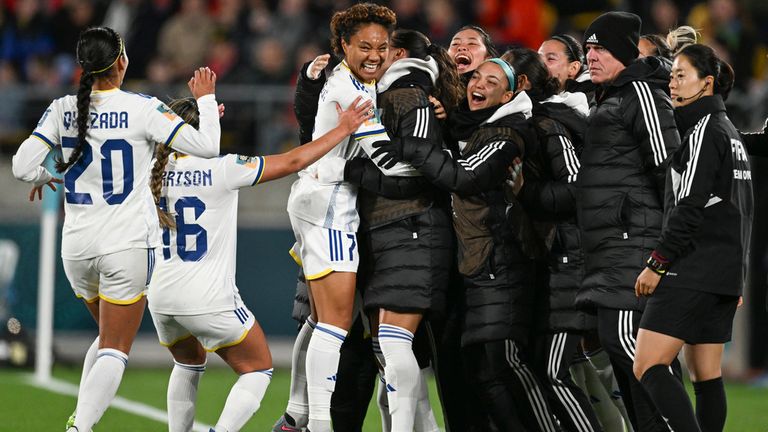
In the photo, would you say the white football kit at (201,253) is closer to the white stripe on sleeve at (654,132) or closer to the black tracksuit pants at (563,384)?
the black tracksuit pants at (563,384)

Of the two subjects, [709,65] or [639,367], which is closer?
[639,367]

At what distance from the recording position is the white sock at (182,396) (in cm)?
633

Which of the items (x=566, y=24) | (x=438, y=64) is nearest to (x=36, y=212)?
(x=566, y=24)

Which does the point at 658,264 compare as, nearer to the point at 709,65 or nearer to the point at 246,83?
the point at 709,65

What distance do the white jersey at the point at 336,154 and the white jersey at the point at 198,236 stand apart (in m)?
0.35

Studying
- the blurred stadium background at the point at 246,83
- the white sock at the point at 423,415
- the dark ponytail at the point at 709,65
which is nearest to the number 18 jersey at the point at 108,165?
the white sock at the point at 423,415

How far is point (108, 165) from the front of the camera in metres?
6.10

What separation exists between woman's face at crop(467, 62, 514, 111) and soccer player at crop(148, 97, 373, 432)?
1.95ft

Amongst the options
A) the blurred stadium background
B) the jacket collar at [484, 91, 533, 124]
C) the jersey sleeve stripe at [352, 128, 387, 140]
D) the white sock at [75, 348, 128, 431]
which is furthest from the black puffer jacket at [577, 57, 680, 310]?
the blurred stadium background

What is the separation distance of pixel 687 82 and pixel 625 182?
0.55m

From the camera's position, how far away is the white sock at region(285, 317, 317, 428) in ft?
21.9

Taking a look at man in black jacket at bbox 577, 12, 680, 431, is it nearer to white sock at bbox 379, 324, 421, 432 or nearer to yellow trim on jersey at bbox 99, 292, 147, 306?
white sock at bbox 379, 324, 421, 432

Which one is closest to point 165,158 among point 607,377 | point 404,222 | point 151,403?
point 404,222

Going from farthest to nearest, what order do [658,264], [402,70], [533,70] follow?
[533,70], [402,70], [658,264]
